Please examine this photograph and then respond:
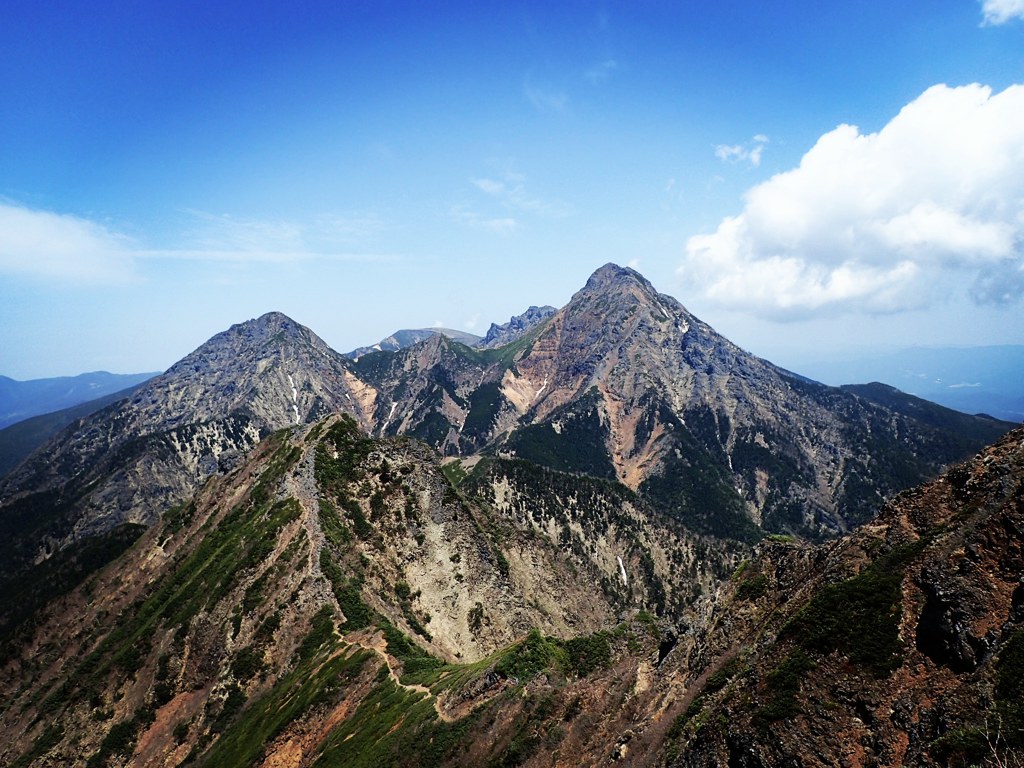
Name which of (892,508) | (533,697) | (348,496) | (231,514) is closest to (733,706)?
(892,508)

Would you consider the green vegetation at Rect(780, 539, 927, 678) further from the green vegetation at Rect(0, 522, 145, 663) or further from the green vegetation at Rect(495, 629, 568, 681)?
the green vegetation at Rect(0, 522, 145, 663)

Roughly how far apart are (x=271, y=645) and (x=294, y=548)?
1682 cm

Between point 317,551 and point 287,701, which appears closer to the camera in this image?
point 287,701

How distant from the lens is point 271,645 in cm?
8725

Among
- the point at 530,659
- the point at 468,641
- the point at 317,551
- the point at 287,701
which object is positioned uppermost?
the point at 530,659

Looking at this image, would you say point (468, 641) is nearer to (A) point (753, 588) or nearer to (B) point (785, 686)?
(A) point (753, 588)

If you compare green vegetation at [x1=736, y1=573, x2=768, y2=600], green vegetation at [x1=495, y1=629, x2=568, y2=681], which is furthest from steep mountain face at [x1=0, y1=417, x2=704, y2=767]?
green vegetation at [x1=736, y1=573, x2=768, y2=600]

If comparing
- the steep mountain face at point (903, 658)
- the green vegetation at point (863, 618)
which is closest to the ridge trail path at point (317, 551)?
the steep mountain face at point (903, 658)

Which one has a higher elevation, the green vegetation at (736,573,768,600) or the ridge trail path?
the green vegetation at (736,573,768,600)

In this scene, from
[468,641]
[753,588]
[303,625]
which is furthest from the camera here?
[468,641]

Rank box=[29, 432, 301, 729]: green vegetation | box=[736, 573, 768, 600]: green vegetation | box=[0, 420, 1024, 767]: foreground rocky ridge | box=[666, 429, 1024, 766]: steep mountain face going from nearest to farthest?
box=[666, 429, 1024, 766]: steep mountain face < box=[0, 420, 1024, 767]: foreground rocky ridge < box=[736, 573, 768, 600]: green vegetation < box=[29, 432, 301, 729]: green vegetation

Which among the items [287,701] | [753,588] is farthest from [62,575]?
[753,588]

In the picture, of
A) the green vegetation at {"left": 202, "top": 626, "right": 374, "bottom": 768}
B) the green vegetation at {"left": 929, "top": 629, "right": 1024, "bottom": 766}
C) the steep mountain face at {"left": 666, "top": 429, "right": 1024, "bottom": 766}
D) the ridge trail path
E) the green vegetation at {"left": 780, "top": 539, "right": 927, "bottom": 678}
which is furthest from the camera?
the green vegetation at {"left": 202, "top": 626, "right": 374, "bottom": 768}

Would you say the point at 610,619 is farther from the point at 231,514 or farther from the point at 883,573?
the point at 883,573
